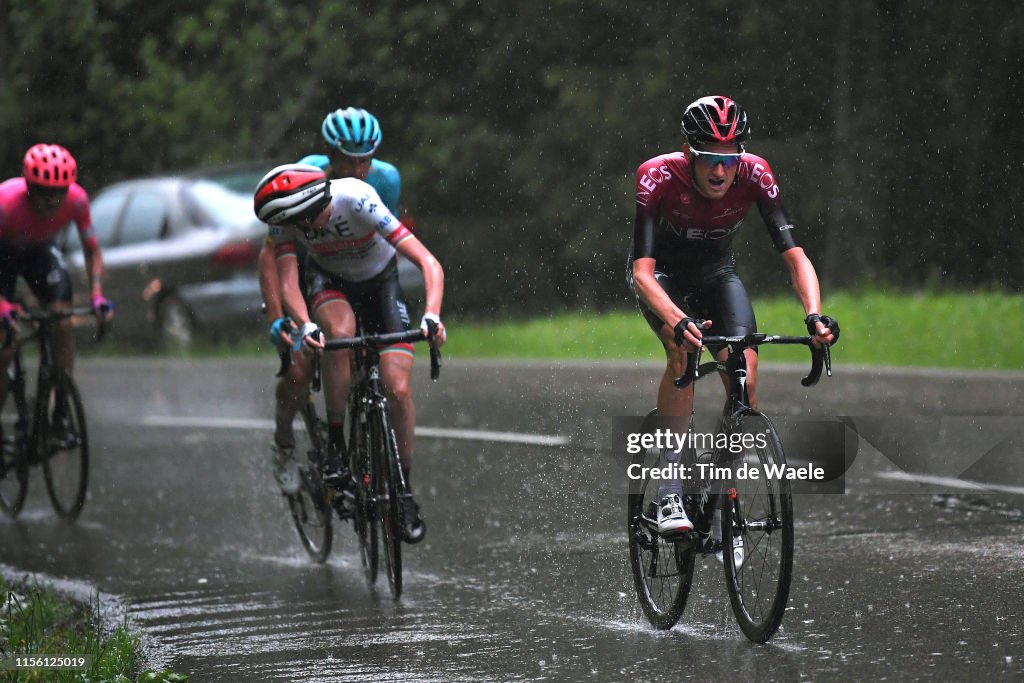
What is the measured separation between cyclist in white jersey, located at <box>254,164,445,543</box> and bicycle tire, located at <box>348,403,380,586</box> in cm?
17


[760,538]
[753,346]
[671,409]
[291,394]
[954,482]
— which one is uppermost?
[753,346]

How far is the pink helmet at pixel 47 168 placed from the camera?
10273 millimetres

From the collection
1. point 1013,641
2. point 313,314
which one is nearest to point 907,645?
point 1013,641

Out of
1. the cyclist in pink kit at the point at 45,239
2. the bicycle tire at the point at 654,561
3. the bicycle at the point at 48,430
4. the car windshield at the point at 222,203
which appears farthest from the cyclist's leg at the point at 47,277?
the car windshield at the point at 222,203

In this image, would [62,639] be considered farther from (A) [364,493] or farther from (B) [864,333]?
(B) [864,333]

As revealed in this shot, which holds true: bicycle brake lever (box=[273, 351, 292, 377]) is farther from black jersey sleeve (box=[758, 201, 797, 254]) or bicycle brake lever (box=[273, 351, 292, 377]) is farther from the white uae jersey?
black jersey sleeve (box=[758, 201, 797, 254])

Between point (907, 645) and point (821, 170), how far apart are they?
55.2 feet

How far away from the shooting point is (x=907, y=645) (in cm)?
651

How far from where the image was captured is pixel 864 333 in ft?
57.4

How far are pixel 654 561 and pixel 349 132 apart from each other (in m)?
2.62

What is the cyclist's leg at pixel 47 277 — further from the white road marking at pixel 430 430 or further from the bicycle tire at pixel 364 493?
the bicycle tire at pixel 364 493

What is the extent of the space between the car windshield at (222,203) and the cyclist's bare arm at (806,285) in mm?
11696

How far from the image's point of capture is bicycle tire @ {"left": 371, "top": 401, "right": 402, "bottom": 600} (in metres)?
7.82

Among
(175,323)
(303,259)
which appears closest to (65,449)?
(303,259)
